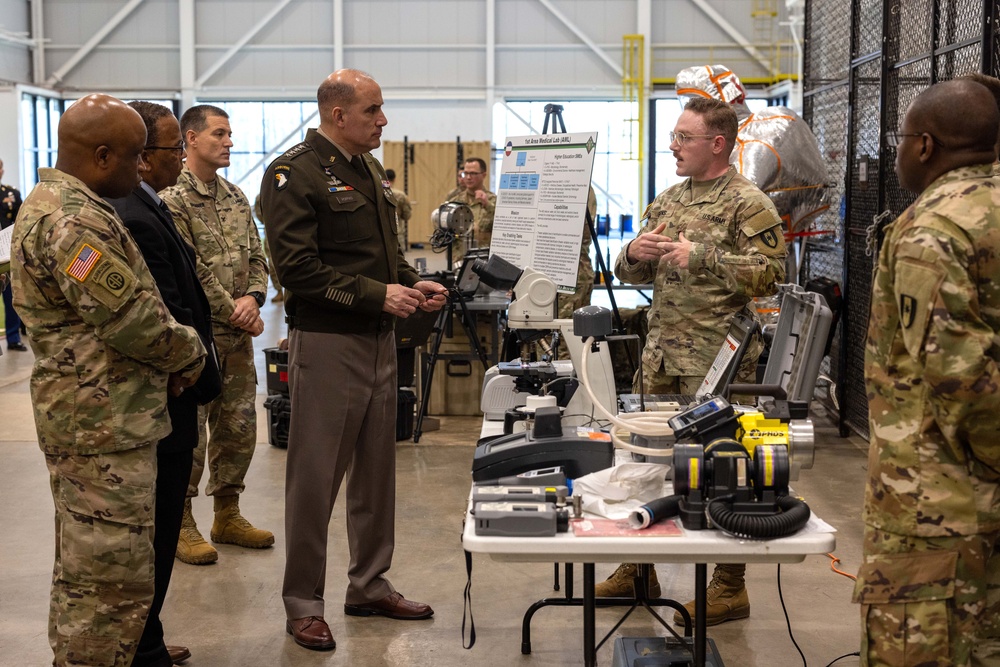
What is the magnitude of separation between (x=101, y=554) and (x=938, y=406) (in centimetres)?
183

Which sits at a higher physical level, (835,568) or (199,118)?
(199,118)

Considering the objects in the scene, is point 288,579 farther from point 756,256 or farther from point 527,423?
point 756,256

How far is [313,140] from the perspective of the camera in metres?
3.11

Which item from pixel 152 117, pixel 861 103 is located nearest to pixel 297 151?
pixel 152 117

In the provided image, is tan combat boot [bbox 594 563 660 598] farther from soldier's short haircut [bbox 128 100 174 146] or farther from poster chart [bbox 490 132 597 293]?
soldier's short haircut [bbox 128 100 174 146]

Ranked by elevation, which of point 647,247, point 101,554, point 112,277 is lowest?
point 101,554

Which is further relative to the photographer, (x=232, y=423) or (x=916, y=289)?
(x=232, y=423)

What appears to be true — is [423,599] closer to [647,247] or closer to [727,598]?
[727,598]

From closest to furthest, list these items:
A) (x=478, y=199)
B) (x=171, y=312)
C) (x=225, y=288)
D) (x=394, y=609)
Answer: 1. (x=171, y=312)
2. (x=394, y=609)
3. (x=225, y=288)
4. (x=478, y=199)

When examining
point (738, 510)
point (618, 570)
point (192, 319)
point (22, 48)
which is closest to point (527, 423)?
point (738, 510)

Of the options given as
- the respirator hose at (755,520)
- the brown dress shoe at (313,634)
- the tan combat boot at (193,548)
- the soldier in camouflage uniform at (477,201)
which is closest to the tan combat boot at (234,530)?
the tan combat boot at (193,548)

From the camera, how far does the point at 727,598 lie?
3.36 metres

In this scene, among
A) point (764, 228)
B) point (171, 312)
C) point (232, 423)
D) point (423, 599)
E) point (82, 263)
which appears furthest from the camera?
point (232, 423)

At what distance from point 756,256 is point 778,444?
4.43 ft
